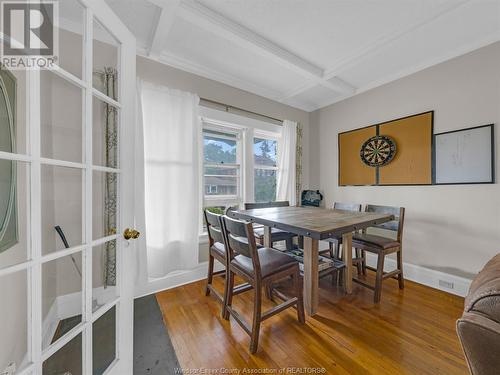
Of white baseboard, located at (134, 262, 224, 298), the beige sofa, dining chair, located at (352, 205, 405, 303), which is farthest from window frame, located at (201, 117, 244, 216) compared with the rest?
the beige sofa

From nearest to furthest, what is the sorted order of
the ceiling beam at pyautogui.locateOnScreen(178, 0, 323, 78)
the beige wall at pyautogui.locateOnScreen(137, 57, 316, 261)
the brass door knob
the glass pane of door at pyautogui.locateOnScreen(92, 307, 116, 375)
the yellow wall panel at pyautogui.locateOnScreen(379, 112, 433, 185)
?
1. the glass pane of door at pyautogui.locateOnScreen(92, 307, 116, 375)
2. the brass door knob
3. the ceiling beam at pyautogui.locateOnScreen(178, 0, 323, 78)
4. the beige wall at pyautogui.locateOnScreen(137, 57, 316, 261)
5. the yellow wall panel at pyautogui.locateOnScreen(379, 112, 433, 185)

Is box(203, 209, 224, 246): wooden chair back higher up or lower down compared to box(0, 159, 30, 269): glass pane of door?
lower down

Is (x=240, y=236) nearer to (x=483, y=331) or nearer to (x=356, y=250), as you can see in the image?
(x=483, y=331)

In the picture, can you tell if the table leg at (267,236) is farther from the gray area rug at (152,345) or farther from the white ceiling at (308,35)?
the white ceiling at (308,35)

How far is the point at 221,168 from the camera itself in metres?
2.90

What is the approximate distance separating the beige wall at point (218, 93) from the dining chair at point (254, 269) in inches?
42.4

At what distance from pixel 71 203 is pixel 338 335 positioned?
199 centimetres

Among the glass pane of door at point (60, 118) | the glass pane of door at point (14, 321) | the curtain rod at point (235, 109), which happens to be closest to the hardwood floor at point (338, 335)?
the glass pane of door at point (14, 321)

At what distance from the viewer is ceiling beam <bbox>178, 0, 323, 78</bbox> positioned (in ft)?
5.45

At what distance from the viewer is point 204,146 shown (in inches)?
108

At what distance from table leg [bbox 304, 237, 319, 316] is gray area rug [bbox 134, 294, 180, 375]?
3.66ft

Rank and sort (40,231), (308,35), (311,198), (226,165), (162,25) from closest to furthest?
(40,231) → (162,25) → (308,35) → (226,165) → (311,198)

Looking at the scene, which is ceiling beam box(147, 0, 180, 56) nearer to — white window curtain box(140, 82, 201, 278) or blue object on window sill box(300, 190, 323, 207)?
white window curtain box(140, 82, 201, 278)

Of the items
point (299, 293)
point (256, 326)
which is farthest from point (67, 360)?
point (299, 293)
